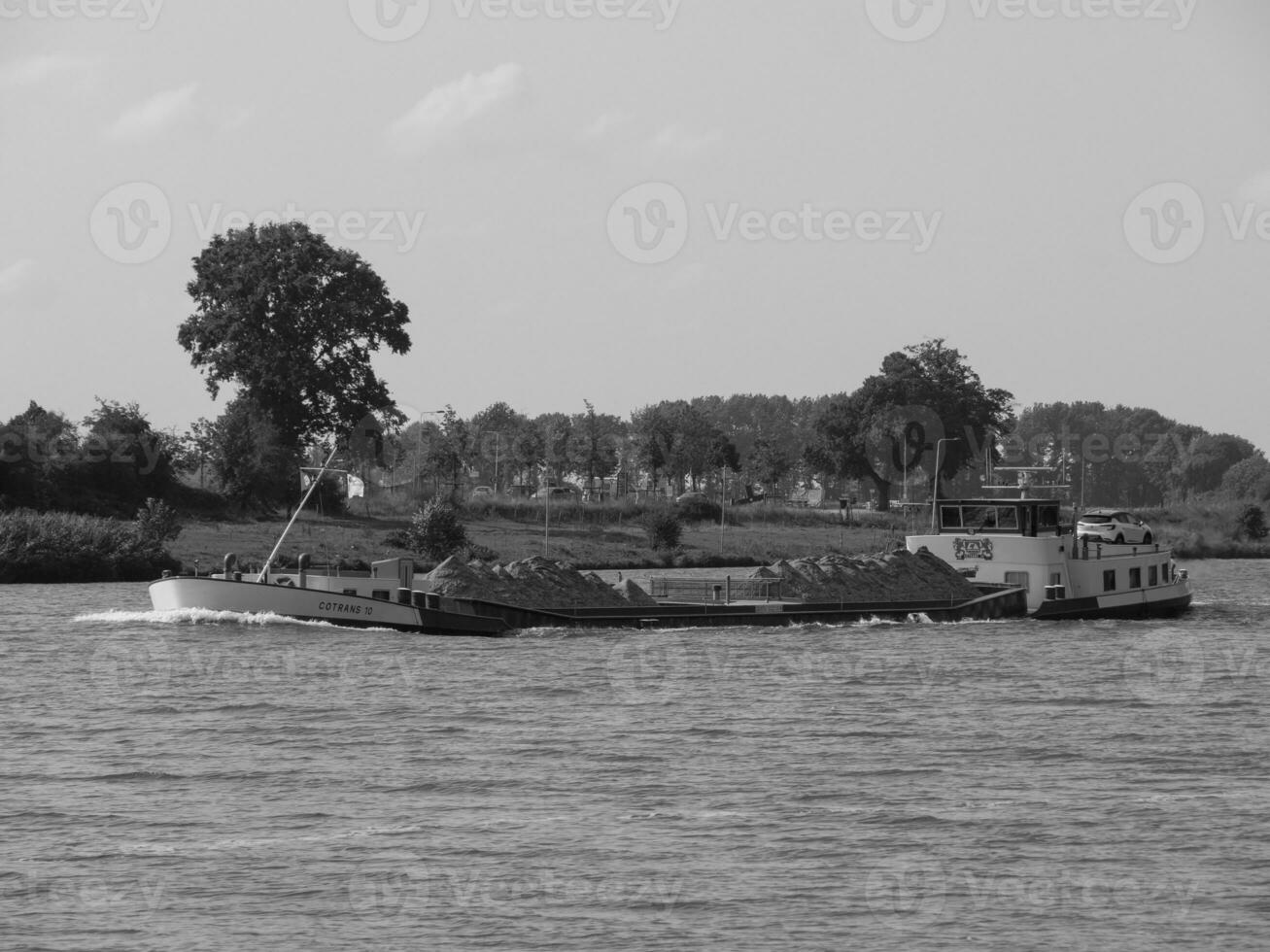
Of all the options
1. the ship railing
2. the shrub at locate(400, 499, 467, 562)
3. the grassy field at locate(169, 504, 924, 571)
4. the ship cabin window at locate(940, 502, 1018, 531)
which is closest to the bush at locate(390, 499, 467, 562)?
the shrub at locate(400, 499, 467, 562)

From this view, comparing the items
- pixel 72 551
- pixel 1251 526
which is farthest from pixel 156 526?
pixel 1251 526

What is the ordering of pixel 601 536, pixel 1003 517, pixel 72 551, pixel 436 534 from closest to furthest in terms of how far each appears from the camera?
pixel 1003 517, pixel 72 551, pixel 436 534, pixel 601 536

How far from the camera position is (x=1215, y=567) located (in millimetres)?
122188

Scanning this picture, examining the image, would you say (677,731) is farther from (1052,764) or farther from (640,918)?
(640,918)

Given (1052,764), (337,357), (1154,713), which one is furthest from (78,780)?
(337,357)

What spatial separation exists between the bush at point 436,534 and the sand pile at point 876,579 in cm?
3375

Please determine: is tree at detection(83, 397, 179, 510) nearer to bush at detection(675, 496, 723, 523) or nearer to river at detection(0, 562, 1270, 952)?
bush at detection(675, 496, 723, 523)

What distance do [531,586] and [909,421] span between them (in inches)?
3985

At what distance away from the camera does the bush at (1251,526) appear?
148m

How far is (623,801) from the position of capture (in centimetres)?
2825

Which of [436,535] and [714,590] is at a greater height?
[436,535]

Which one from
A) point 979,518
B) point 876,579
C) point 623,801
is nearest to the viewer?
point 623,801

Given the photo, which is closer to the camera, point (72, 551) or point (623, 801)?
point (623, 801)

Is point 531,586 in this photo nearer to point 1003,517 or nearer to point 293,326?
point 1003,517
